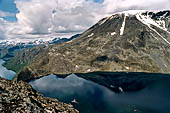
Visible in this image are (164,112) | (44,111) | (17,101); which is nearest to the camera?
(17,101)

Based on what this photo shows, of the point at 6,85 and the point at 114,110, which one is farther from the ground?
the point at 6,85

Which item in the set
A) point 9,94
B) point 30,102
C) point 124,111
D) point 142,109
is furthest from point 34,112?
point 142,109

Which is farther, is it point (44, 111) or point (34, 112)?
point (44, 111)

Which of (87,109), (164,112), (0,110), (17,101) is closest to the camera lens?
(0,110)

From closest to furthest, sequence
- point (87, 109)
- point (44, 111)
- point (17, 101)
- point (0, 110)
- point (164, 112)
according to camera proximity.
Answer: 1. point (0, 110)
2. point (17, 101)
3. point (44, 111)
4. point (164, 112)
5. point (87, 109)

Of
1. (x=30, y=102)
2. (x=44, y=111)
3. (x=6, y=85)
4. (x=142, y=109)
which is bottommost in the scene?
(x=142, y=109)

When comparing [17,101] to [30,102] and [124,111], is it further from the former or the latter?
[124,111]

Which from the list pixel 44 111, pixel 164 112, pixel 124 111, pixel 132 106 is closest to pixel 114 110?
pixel 124 111

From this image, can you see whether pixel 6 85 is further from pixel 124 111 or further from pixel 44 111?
pixel 124 111

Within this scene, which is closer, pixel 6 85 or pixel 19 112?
pixel 19 112
